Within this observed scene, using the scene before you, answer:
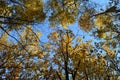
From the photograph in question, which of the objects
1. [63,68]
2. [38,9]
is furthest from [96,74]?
[38,9]

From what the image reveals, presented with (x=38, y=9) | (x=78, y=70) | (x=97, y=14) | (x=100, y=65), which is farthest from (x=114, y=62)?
(x=38, y=9)

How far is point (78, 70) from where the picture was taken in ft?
63.2

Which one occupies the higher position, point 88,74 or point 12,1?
point 12,1

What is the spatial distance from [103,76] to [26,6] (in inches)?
456

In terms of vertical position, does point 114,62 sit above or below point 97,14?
below

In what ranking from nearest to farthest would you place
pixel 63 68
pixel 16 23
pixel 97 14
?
pixel 16 23 → pixel 97 14 → pixel 63 68

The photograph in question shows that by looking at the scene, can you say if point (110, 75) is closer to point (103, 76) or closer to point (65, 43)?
point (103, 76)

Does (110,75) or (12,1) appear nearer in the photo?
(12,1)

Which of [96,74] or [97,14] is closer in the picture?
[97,14]

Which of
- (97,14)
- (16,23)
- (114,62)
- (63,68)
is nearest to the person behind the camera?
(16,23)

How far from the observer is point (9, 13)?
987cm

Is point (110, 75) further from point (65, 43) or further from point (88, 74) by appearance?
point (65, 43)

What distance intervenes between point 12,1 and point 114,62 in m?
11.5

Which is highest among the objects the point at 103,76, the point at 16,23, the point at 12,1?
the point at 12,1
